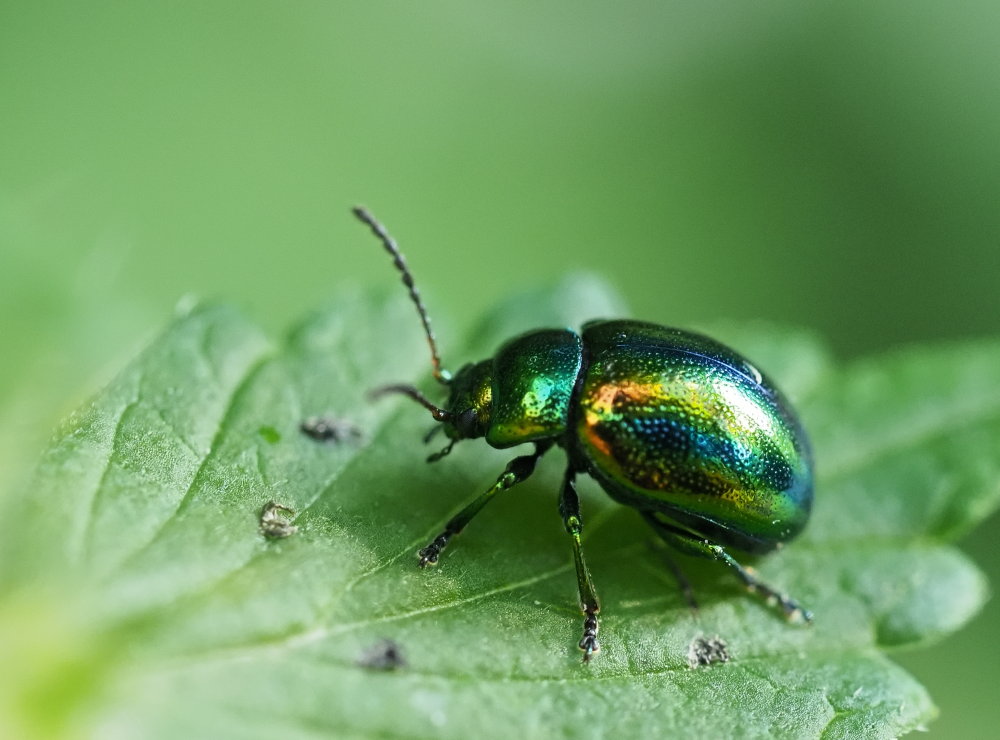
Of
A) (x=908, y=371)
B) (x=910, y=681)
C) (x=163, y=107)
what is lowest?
(x=910, y=681)

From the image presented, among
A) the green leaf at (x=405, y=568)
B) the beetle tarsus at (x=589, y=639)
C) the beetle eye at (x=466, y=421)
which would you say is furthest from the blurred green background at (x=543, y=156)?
the beetle tarsus at (x=589, y=639)

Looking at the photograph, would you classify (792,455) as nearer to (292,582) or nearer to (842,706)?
(842,706)

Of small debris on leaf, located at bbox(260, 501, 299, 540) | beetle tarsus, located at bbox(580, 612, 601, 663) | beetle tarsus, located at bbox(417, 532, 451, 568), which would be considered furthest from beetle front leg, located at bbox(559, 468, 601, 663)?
small debris on leaf, located at bbox(260, 501, 299, 540)

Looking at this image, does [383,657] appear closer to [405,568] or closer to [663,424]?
[405,568]

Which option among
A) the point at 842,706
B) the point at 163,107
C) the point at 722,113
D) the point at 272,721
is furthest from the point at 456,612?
the point at 722,113

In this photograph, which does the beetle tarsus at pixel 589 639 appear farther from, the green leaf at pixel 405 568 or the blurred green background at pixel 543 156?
the blurred green background at pixel 543 156

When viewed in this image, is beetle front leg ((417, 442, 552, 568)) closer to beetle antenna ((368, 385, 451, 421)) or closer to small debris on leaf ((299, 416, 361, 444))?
beetle antenna ((368, 385, 451, 421))
